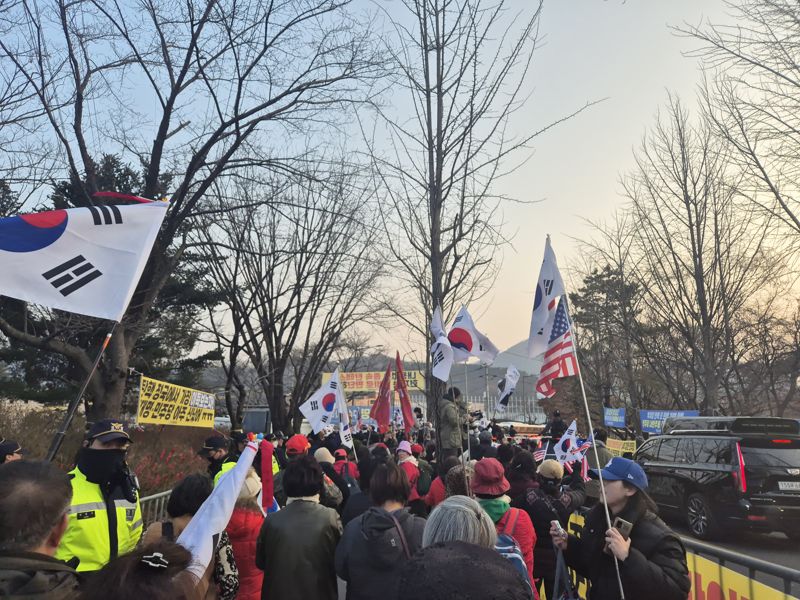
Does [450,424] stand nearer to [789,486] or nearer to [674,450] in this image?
[674,450]

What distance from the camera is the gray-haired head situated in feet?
8.80

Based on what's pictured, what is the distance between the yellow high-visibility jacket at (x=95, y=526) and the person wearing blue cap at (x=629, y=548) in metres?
2.69

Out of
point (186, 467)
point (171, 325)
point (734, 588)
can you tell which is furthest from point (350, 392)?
point (734, 588)

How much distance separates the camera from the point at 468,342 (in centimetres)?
823

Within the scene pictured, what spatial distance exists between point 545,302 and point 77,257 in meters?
3.88

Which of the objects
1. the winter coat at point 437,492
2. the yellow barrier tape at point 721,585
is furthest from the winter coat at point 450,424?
the yellow barrier tape at point 721,585

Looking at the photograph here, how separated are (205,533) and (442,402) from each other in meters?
6.04

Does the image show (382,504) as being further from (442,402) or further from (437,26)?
(437,26)

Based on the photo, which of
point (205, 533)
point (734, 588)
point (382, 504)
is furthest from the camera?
point (734, 588)

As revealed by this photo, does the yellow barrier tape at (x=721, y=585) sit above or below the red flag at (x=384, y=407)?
below

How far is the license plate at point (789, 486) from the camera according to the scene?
9.29 m

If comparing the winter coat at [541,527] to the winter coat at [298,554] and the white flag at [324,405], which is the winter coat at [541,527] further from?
the white flag at [324,405]

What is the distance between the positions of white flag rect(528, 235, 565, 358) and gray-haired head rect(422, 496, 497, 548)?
9.23 feet

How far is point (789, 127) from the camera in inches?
420
